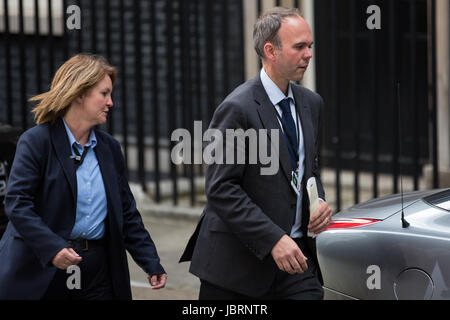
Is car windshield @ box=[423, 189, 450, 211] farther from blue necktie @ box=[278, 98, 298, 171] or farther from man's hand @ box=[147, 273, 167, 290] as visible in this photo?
man's hand @ box=[147, 273, 167, 290]

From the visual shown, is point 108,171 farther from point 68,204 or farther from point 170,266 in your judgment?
point 170,266

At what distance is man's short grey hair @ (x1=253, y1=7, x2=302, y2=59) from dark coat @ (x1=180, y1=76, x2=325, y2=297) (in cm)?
17

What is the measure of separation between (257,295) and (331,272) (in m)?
0.70

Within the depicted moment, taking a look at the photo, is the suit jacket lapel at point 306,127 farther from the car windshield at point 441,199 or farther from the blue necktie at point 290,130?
the car windshield at point 441,199

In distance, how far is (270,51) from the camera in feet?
13.1

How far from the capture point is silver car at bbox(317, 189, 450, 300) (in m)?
4.02

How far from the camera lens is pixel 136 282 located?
6.99m

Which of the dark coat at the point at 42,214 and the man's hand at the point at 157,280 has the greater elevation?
the dark coat at the point at 42,214

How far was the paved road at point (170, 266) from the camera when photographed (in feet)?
21.8

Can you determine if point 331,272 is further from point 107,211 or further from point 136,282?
point 136,282

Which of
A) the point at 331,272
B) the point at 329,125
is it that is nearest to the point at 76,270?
the point at 331,272

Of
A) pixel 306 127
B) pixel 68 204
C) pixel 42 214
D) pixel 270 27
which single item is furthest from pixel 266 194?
pixel 42 214

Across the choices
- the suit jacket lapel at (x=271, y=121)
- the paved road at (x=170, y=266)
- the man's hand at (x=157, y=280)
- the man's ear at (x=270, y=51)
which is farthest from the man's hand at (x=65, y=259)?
the paved road at (x=170, y=266)

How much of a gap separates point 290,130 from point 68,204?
1008 millimetres
